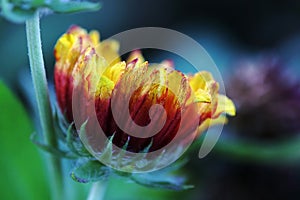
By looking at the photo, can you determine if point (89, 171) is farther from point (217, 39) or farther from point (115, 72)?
point (217, 39)

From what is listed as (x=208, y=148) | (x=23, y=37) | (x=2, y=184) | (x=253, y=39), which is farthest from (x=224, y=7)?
(x=2, y=184)

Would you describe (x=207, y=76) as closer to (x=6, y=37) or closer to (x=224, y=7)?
(x=6, y=37)

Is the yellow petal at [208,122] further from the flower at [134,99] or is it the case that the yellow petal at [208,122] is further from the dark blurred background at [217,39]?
the dark blurred background at [217,39]

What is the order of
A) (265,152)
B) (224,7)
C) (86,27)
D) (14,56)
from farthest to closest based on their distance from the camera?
(224,7) < (86,27) < (14,56) < (265,152)

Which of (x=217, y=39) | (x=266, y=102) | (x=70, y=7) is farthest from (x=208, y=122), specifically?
(x=217, y=39)

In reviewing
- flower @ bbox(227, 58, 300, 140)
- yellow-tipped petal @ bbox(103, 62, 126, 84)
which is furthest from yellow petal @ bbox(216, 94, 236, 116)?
flower @ bbox(227, 58, 300, 140)
